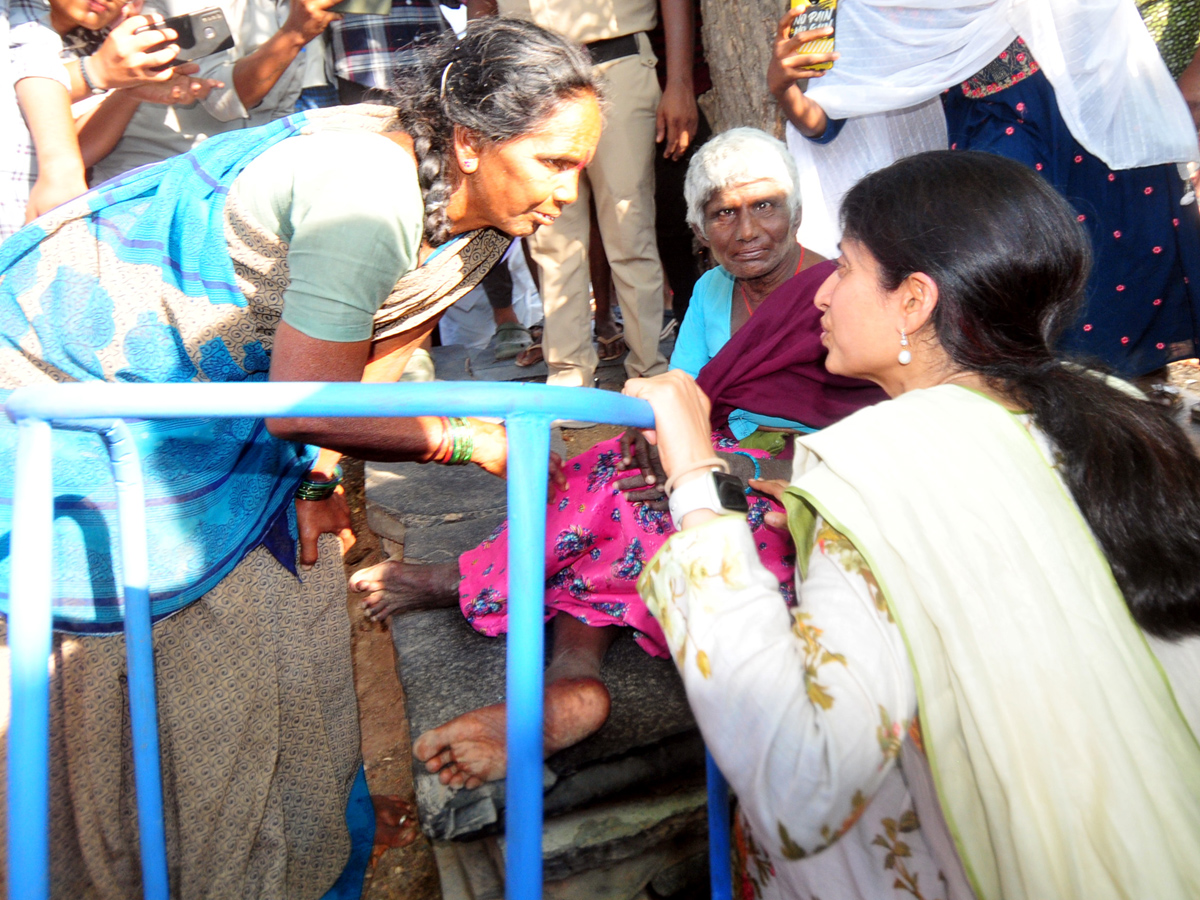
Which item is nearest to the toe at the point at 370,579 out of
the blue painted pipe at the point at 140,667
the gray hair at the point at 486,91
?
the gray hair at the point at 486,91

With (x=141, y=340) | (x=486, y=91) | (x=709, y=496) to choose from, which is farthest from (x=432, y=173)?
(x=709, y=496)

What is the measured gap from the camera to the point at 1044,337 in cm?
130

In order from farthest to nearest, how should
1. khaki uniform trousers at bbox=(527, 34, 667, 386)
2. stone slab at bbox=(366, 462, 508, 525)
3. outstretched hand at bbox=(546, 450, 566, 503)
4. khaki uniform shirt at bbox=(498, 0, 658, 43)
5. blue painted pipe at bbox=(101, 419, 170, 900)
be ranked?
khaki uniform trousers at bbox=(527, 34, 667, 386)
khaki uniform shirt at bbox=(498, 0, 658, 43)
stone slab at bbox=(366, 462, 508, 525)
outstretched hand at bbox=(546, 450, 566, 503)
blue painted pipe at bbox=(101, 419, 170, 900)

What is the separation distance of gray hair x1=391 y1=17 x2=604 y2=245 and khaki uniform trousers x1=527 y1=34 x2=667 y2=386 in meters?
1.81

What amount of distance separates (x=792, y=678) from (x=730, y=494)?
0.28 metres

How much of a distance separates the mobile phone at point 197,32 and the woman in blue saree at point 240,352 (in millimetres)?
1269

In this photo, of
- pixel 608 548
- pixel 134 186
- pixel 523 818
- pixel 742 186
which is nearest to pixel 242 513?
pixel 134 186

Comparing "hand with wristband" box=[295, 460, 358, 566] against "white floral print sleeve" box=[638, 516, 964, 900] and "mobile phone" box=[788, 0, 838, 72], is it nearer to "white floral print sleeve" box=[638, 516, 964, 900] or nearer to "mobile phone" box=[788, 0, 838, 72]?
"white floral print sleeve" box=[638, 516, 964, 900]

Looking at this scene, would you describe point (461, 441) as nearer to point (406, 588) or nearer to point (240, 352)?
point (240, 352)

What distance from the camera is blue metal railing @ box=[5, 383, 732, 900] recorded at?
968 mm

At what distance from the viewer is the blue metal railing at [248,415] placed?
968 mm

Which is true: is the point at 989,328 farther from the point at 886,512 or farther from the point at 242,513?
the point at 242,513

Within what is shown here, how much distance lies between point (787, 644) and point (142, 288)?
1.33m

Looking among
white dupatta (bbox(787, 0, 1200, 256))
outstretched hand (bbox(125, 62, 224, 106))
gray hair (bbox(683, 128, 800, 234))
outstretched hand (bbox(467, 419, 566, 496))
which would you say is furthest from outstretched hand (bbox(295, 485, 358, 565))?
white dupatta (bbox(787, 0, 1200, 256))
